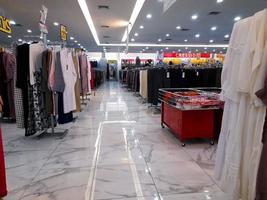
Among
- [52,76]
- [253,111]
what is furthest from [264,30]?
[52,76]

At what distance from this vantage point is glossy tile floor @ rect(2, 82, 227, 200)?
2.57 m

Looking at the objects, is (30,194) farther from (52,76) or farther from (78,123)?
(78,123)

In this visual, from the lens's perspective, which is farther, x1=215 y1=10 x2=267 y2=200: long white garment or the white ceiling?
the white ceiling

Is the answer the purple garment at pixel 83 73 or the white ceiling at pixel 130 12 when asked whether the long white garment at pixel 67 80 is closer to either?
the purple garment at pixel 83 73

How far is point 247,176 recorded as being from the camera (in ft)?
6.50

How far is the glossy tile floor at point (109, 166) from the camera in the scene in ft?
8.43

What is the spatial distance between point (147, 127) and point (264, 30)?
3824 mm

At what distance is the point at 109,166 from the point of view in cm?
325

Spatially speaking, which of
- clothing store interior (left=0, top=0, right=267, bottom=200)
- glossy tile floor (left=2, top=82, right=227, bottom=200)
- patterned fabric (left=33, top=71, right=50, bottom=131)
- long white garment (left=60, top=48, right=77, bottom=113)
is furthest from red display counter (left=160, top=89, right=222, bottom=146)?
patterned fabric (left=33, top=71, right=50, bottom=131)

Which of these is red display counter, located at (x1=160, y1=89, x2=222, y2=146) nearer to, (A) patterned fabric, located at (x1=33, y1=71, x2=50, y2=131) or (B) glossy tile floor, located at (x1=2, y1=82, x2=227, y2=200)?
(B) glossy tile floor, located at (x1=2, y1=82, x2=227, y2=200)

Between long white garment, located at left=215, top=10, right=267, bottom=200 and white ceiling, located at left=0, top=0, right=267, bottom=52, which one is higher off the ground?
white ceiling, located at left=0, top=0, right=267, bottom=52

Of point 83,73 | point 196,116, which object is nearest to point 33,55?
point 83,73

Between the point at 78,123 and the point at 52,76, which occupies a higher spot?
the point at 52,76

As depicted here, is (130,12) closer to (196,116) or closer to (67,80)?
(67,80)
